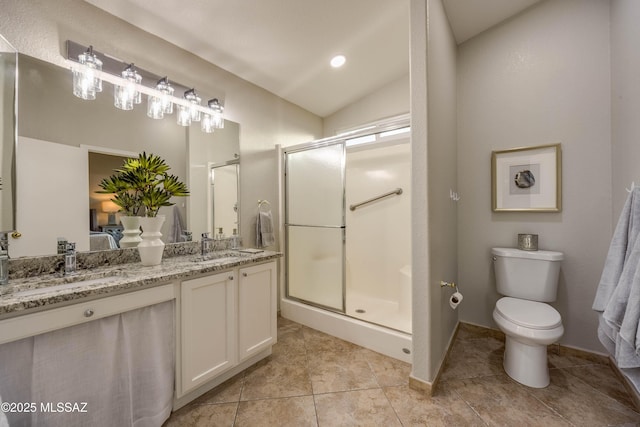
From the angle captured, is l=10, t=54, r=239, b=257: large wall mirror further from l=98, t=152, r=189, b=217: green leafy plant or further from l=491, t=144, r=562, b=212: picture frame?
l=491, t=144, r=562, b=212: picture frame

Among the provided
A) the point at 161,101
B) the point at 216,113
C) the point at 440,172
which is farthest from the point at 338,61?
the point at 161,101

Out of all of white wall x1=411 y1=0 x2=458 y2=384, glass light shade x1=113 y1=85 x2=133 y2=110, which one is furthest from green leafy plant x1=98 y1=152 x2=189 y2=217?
white wall x1=411 y1=0 x2=458 y2=384

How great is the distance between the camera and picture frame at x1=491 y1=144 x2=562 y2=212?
1976mm

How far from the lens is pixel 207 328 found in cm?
149

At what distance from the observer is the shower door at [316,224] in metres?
2.39

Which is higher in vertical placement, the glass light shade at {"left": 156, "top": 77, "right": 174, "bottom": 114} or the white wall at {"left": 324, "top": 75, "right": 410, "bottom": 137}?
the white wall at {"left": 324, "top": 75, "right": 410, "bottom": 137}

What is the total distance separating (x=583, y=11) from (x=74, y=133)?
3601 mm

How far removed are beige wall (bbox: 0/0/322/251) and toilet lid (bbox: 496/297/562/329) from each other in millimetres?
2144

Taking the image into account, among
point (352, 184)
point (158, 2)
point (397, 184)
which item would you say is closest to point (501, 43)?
point (397, 184)

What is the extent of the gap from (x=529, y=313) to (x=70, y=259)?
9.28 feet

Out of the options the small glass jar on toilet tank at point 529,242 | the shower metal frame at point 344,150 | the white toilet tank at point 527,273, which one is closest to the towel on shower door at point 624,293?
the white toilet tank at point 527,273

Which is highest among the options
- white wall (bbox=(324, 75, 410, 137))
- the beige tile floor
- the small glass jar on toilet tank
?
white wall (bbox=(324, 75, 410, 137))

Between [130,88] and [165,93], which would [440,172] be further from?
[130,88]

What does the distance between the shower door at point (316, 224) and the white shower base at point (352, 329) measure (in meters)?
0.10
